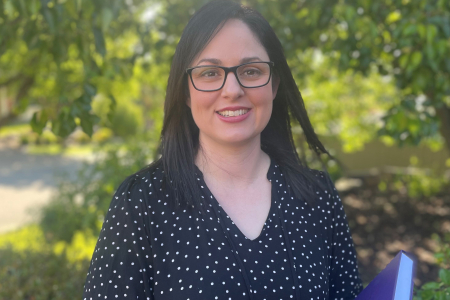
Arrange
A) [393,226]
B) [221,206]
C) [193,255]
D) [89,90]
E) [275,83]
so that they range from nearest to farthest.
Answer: [193,255], [221,206], [275,83], [89,90], [393,226]

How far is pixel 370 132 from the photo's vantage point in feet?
22.4

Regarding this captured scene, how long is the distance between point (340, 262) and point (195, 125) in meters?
0.81

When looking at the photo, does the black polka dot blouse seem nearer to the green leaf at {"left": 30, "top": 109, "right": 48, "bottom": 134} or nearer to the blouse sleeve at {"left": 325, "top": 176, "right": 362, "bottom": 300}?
the blouse sleeve at {"left": 325, "top": 176, "right": 362, "bottom": 300}

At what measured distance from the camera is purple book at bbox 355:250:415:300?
1.21 metres

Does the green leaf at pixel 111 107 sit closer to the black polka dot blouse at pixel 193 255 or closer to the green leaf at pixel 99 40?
the green leaf at pixel 99 40

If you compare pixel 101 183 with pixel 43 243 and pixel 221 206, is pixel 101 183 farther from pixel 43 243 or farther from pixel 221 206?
pixel 221 206

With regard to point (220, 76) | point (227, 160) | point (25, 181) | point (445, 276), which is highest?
point (25, 181)

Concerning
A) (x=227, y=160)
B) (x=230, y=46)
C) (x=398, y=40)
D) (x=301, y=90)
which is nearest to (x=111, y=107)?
(x=227, y=160)

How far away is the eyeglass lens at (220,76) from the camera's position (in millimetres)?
1400

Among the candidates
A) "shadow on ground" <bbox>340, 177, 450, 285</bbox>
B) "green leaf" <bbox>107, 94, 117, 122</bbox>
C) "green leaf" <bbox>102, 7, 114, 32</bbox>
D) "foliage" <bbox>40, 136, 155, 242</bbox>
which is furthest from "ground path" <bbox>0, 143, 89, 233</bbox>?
"shadow on ground" <bbox>340, 177, 450, 285</bbox>

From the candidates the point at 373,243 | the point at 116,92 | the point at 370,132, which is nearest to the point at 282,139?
the point at 373,243

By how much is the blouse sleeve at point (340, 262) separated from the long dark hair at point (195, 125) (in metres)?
0.16

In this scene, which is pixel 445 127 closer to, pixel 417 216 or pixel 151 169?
pixel 417 216

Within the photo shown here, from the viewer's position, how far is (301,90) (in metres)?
5.26
